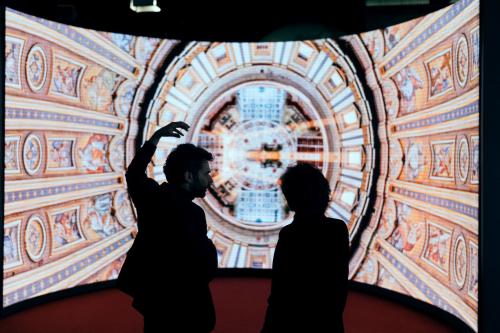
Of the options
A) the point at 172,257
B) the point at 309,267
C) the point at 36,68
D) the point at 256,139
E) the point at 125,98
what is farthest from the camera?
the point at 256,139

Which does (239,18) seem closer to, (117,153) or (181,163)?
(117,153)

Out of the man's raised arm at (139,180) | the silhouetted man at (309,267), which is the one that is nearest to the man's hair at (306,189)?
the silhouetted man at (309,267)

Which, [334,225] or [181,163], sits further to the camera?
[181,163]

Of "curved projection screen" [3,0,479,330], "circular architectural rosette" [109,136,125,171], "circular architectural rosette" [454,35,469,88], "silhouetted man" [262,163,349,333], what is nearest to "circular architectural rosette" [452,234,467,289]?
"curved projection screen" [3,0,479,330]

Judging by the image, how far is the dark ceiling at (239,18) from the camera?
599 centimetres

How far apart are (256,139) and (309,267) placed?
465 centimetres

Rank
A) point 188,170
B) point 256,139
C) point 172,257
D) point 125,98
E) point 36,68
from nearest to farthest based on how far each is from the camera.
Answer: point 172,257
point 188,170
point 36,68
point 125,98
point 256,139

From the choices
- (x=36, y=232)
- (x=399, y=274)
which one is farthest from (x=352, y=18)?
(x=36, y=232)

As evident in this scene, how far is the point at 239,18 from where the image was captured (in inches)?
259

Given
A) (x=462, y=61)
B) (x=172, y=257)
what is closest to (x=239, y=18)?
(x=462, y=61)

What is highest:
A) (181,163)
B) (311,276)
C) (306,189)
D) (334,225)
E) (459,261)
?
(181,163)

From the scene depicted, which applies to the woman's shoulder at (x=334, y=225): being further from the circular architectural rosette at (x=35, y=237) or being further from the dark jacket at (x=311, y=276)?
the circular architectural rosette at (x=35, y=237)

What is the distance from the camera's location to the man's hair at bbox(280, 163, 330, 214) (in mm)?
2020

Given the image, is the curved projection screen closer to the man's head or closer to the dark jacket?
the dark jacket
